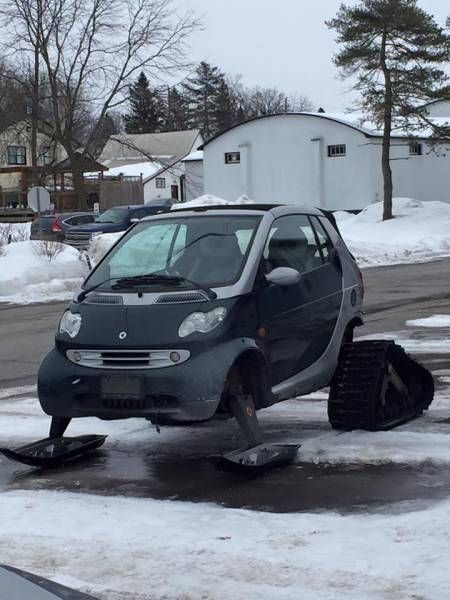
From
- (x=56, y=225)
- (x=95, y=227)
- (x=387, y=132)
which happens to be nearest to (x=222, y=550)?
(x=95, y=227)

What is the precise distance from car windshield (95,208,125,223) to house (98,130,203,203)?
126ft

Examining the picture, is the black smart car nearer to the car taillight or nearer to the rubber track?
the rubber track

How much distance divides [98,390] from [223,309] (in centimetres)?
103

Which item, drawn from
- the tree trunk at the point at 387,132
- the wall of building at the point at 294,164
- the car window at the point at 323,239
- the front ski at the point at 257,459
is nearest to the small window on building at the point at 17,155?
the wall of building at the point at 294,164

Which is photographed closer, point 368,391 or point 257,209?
point 368,391

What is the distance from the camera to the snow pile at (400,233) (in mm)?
33844

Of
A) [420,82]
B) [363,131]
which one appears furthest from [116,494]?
[363,131]

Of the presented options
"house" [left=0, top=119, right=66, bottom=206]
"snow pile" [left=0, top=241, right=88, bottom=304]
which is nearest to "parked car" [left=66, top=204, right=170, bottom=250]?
"snow pile" [left=0, top=241, right=88, bottom=304]

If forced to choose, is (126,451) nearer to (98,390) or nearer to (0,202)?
(98,390)

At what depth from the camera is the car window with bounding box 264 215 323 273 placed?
7.58m

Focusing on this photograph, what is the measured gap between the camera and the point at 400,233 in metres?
42.1

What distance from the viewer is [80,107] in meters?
57.0

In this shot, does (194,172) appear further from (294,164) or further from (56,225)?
(56,225)

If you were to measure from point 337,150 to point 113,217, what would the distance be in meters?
19.6
